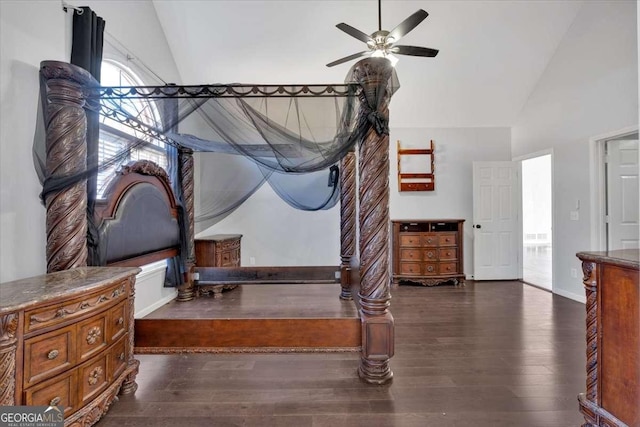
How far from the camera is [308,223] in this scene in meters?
5.08

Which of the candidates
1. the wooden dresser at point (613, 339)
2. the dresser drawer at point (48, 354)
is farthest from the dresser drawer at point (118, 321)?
the wooden dresser at point (613, 339)

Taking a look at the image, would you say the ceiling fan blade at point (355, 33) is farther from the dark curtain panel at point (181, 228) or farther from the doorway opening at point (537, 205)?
the doorway opening at point (537, 205)

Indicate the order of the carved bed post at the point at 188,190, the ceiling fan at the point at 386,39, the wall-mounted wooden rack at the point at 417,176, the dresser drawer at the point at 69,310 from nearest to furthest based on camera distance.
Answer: the dresser drawer at the point at 69,310, the ceiling fan at the point at 386,39, the carved bed post at the point at 188,190, the wall-mounted wooden rack at the point at 417,176

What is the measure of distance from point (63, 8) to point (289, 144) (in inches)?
75.1

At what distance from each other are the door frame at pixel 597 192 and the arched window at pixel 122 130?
4.88m

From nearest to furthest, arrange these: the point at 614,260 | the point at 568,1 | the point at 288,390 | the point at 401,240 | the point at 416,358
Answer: the point at 614,260 < the point at 288,390 < the point at 416,358 < the point at 568,1 < the point at 401,240

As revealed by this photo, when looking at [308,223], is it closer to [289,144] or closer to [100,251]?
[289,144]

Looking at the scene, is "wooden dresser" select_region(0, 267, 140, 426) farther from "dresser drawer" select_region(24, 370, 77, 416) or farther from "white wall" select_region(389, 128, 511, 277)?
"white wall" select_region(389, 128, 511, 277)

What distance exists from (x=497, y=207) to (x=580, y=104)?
1733mm

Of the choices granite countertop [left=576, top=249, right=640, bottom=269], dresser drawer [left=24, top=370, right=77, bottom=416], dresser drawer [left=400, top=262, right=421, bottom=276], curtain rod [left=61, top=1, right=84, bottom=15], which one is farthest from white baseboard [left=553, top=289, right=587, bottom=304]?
curtain rod [left=61, top=1, right=84, bottom=15]

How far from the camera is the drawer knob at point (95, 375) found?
1546 mm

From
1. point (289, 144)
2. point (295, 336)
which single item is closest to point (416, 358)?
point (295, 336)

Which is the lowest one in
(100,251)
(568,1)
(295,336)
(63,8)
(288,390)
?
(288,390)

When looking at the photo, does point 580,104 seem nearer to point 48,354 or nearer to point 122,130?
point 122,130
